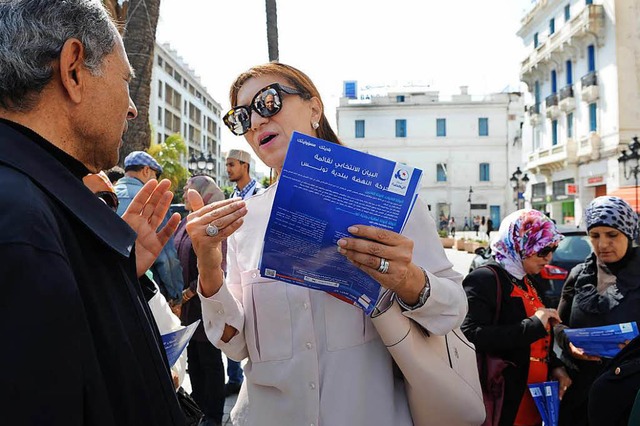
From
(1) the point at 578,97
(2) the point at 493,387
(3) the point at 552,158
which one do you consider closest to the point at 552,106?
(1) the point at 578,97

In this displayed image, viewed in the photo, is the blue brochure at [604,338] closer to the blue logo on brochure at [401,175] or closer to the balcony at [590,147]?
the blue logo on brochure at [401,175]

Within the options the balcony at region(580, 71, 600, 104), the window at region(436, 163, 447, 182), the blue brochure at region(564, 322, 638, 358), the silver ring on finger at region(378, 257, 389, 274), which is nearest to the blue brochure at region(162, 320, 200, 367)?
the silver ring on finger at region(378, 257, 389, 274)

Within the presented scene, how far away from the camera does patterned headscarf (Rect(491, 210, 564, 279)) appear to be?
2941 mm

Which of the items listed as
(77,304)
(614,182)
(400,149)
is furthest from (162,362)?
(400,149)

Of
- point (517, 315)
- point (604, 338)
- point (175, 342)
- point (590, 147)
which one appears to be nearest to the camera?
point (175, 342)

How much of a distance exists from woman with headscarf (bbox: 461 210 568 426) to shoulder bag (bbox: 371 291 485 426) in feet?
3.52

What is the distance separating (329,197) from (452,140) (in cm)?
5141

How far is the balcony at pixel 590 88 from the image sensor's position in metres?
27.1

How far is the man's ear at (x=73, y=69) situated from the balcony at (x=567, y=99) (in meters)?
33.2

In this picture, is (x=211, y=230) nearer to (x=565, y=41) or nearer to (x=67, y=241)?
(x=67, y=241)

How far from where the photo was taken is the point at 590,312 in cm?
298

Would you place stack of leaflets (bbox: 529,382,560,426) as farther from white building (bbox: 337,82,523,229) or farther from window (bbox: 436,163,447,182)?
window (bbox: 436,163,447,182)

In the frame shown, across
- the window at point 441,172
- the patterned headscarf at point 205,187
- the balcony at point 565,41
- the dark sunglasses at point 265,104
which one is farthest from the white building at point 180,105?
the dark sunglasses at point 265,104

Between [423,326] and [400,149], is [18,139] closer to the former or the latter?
[423,326]
